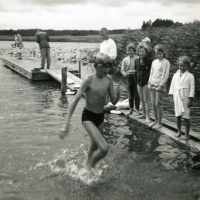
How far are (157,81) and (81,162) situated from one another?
2.81 meters

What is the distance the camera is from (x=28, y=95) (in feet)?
43.1

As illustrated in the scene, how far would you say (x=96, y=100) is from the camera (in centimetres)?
→ 489

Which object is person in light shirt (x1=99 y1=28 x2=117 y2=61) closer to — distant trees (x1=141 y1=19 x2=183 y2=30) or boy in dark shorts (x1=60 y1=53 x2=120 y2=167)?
boy in dark shorts (x1=60 y1=53 x2=120 y2=167)

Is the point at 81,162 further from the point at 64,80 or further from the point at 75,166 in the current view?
the point at 64,80

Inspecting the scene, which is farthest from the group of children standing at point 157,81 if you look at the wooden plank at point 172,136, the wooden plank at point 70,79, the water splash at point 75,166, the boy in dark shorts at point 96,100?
the wooden plank at point 70,79

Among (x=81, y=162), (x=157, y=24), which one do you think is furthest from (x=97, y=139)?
(x=157, y=24)

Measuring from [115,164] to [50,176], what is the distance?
4.32 feet


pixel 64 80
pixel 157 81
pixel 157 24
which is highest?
pixel 157 24

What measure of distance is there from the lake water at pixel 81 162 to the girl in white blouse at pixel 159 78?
3.03ft

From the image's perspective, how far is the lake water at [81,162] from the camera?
472 cm

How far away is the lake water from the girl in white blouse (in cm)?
92

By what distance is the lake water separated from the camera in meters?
4.72

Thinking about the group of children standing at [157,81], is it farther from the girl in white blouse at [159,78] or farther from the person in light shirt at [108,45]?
the person in light shirt at [108,45]

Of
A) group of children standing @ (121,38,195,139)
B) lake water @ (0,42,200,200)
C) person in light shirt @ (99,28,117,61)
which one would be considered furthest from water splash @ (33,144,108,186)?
person in light shirt @ (99,28,117,61)
